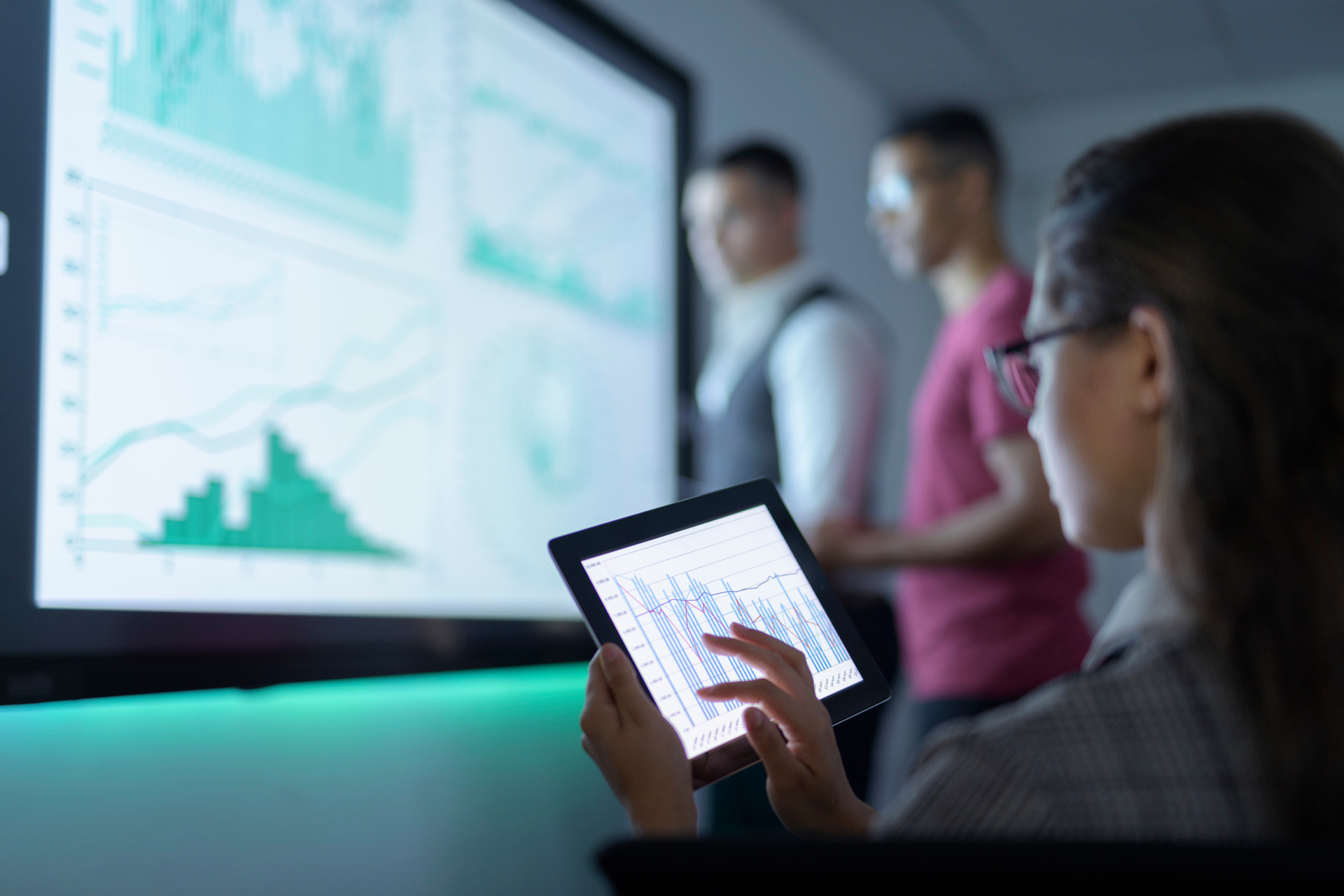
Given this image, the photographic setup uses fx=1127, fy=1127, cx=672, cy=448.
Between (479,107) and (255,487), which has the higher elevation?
(479,107)

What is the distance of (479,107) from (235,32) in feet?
1.37

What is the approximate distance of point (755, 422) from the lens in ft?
6.65

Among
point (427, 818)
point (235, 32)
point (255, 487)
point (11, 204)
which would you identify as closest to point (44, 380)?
point (11, 204)

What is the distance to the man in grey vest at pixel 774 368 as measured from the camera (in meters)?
1.91

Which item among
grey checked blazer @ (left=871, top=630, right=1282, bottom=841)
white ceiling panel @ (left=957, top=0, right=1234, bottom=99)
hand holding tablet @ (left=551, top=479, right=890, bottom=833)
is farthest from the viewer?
white ceiling panel @ (left=957, top=0, right=1234, bottom=99)

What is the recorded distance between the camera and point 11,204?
96 cm

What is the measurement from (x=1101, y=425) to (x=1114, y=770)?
22cm

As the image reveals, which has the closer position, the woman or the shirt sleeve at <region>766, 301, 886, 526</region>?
the woman

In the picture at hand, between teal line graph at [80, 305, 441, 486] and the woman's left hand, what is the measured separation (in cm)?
58

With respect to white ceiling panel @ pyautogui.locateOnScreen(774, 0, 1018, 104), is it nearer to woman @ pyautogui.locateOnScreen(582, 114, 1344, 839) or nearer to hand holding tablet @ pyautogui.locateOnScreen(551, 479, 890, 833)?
hand holding tablet @ pyautogui.locateOnScreen(551, 479, 890, 833)

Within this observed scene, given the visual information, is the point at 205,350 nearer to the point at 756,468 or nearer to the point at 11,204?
the point at 11,204

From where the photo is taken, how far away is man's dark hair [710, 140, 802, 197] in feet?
7.14

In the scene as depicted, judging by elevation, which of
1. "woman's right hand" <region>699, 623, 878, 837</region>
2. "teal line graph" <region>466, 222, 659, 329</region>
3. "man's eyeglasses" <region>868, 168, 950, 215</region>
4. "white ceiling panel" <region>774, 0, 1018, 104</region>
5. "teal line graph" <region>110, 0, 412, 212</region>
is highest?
"white ceiling panel" <region>774, 0, 1018, 104</region>

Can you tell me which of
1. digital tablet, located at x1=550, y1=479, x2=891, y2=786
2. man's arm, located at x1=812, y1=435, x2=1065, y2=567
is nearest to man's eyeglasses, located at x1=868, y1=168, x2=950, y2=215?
man's arm, located at x1=812, y1=435, x2=1065, y2=567
